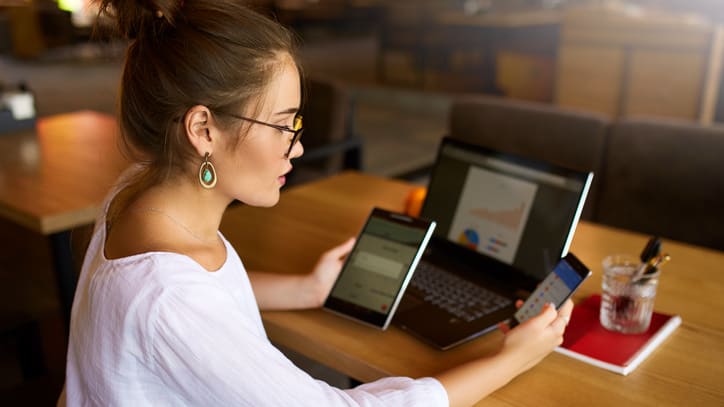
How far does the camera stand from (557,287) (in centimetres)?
118

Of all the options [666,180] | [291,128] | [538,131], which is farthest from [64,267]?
[666,180]

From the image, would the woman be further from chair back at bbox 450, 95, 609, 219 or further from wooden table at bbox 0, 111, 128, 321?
chair back at bbox 450, 95, 609, 219

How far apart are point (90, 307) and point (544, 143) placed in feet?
6.00

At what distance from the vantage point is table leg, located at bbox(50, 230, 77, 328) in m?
1.99

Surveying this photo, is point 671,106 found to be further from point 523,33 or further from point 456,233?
point 456,233

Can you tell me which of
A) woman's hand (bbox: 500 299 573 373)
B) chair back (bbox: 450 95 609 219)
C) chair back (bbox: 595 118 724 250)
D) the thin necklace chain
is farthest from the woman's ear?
chair back (bbox: 595 118 724 250)

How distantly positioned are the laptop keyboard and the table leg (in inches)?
42.7

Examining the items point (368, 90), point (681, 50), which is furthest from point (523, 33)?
point (681, 50)

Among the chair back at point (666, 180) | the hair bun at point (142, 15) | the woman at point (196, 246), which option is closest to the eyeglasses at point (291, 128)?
the woman at point (196, 246)

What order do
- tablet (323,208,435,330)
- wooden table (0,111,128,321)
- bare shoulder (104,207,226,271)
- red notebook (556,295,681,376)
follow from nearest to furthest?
bare shoulder (104,207,226,271)
red notebook (556,295,681,376)
tablet (323,208,435,330)
wooden table (0,111,128,321)

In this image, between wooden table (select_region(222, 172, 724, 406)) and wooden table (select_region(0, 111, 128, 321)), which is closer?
wooden table (select_region(222, 172, 724, 406))

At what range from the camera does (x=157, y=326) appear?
86 centimetres

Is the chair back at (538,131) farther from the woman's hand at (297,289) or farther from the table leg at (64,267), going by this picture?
the table leg at (64,267)

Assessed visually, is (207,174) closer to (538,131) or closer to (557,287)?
(557,287)
